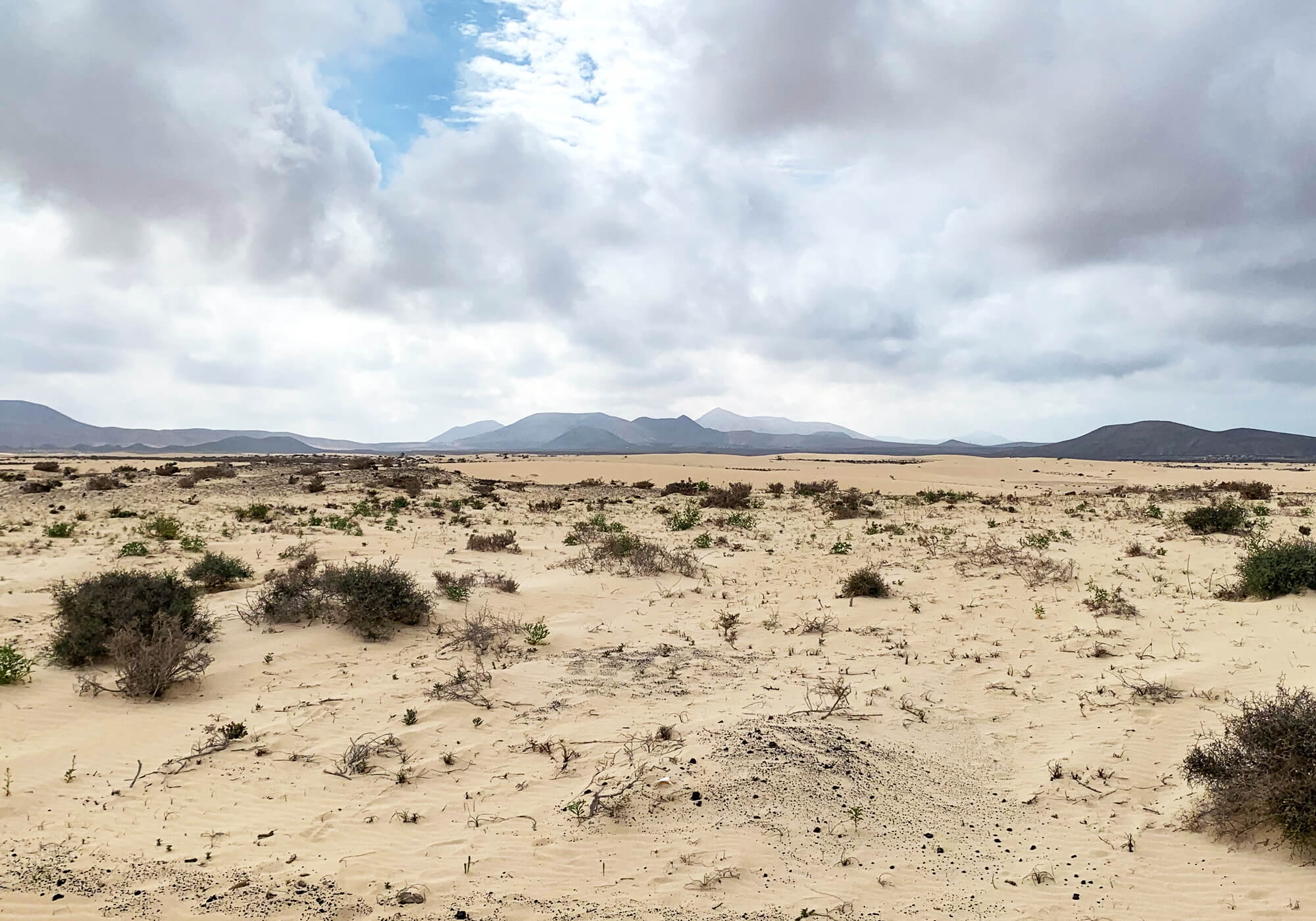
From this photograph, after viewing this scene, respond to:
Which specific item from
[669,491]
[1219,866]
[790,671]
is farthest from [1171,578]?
[669,491]

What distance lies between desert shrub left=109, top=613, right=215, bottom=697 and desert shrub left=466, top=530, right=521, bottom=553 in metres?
8.07

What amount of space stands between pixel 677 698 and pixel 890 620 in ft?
14.5

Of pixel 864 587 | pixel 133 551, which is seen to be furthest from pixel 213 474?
pixel 864 587

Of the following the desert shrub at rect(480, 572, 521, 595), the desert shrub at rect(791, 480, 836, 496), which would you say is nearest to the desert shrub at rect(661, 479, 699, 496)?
the desert shrub at rect(791, 480, 836, 496)

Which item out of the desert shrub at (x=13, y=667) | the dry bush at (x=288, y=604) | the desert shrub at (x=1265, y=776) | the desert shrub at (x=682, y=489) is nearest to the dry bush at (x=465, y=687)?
the dry bush at (x=288, y=604)

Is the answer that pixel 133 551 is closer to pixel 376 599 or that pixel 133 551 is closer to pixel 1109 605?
pixel 376 599

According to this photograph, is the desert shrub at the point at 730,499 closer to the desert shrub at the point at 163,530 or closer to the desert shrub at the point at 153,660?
the desert shrub at the point at 163,530

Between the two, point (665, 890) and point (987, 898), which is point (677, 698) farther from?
point (987, 898)

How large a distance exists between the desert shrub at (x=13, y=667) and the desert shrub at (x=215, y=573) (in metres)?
4.29

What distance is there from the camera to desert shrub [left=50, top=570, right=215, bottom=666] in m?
7.46

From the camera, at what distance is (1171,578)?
39.5 ft

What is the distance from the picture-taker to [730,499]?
2661 centimetres

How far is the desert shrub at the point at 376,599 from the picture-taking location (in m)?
9.10

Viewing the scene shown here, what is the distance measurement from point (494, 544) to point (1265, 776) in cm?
1338
